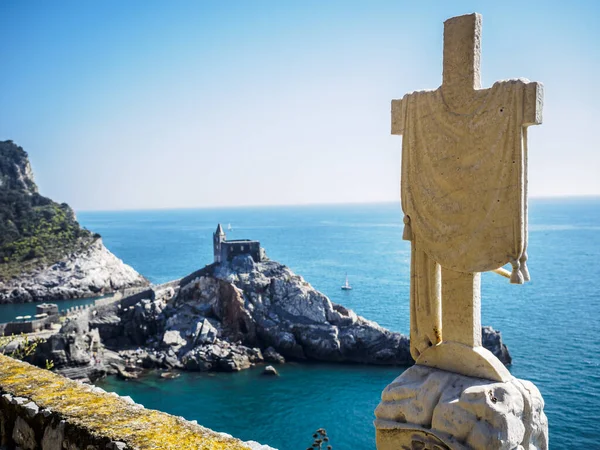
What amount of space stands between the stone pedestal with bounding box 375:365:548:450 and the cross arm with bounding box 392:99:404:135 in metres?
1.94

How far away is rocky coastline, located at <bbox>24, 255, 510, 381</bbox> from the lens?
128 ft

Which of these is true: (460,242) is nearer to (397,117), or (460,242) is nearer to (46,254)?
(397,117)

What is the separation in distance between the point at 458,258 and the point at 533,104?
1.21 m

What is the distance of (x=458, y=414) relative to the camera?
3.75 meters

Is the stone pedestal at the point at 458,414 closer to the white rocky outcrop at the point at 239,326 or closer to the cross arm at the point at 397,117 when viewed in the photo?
the cross arm at the point at 397,117

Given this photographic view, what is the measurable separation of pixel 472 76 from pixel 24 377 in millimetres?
4909

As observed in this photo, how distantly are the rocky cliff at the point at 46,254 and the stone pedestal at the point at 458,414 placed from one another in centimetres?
6605

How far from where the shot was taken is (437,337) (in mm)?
4434

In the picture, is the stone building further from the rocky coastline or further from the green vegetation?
the green vegetation

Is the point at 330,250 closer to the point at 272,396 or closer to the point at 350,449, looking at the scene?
the point at 272,396

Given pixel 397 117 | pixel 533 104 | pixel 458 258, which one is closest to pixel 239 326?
pixel 397 117

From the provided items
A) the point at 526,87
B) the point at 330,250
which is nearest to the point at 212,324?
the point at 526,87

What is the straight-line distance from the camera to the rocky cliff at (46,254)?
65312 millimetres

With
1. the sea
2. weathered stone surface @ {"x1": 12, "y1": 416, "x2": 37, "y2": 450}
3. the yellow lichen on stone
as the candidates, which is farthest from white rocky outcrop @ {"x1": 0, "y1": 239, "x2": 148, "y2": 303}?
weathered stone surface @ {"x1": 12, "y1": 416, "x2": 37, "y2": 450}
